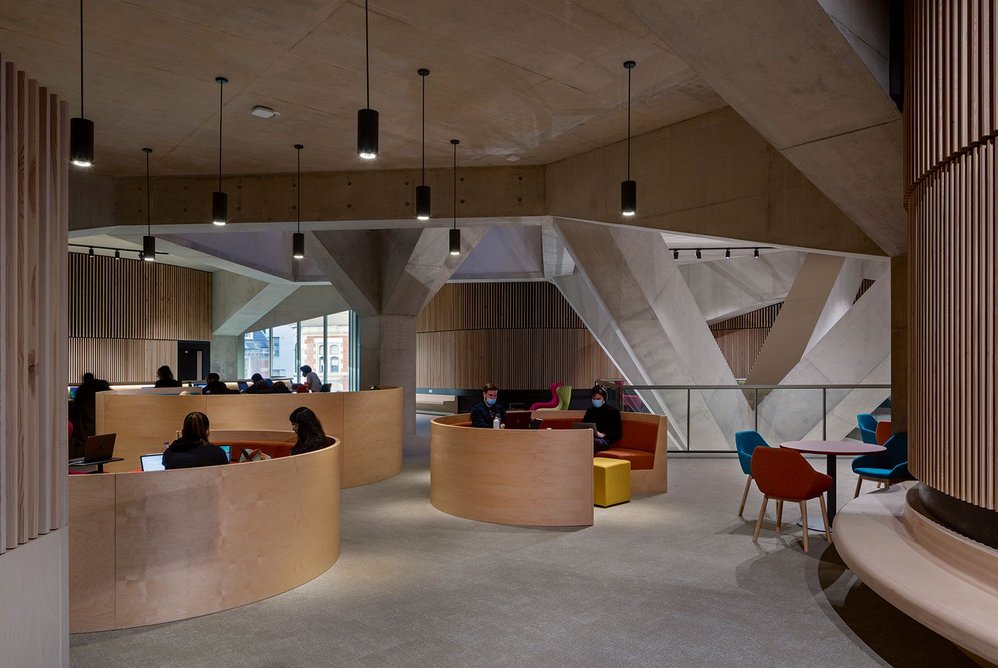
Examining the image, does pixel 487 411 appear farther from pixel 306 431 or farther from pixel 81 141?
pixel 81 141

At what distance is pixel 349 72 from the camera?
21.3ft

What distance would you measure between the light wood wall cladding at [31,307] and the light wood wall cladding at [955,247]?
13.0 ft

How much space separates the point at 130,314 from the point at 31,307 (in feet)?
65.2

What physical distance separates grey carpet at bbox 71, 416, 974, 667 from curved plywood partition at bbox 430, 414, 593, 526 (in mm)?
260

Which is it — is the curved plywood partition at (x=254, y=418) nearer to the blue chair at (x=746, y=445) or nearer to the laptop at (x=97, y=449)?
the laptop at (x=97, y=449)

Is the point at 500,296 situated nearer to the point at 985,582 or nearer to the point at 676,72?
the point at 676,72

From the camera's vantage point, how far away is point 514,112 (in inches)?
301

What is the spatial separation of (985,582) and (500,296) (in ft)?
62.2

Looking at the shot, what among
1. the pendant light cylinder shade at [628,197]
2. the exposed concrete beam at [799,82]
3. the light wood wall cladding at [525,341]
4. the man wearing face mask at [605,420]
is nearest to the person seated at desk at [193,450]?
the exposed concrete beam at [799,82]

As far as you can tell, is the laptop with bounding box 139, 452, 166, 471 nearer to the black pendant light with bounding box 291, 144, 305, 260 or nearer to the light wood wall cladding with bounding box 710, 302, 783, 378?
the black pendant light with bounding box 291, 144, 305, 260

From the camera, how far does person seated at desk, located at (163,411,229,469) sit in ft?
16.5

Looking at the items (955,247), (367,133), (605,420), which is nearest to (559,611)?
(955,247)

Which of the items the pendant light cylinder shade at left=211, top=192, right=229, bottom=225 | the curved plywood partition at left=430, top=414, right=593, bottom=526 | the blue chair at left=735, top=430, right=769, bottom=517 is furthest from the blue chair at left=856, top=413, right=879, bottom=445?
the pendant light cylinder shade at left=211, top=192, right=229, bottom=225

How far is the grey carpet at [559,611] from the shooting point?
13.0 feet
